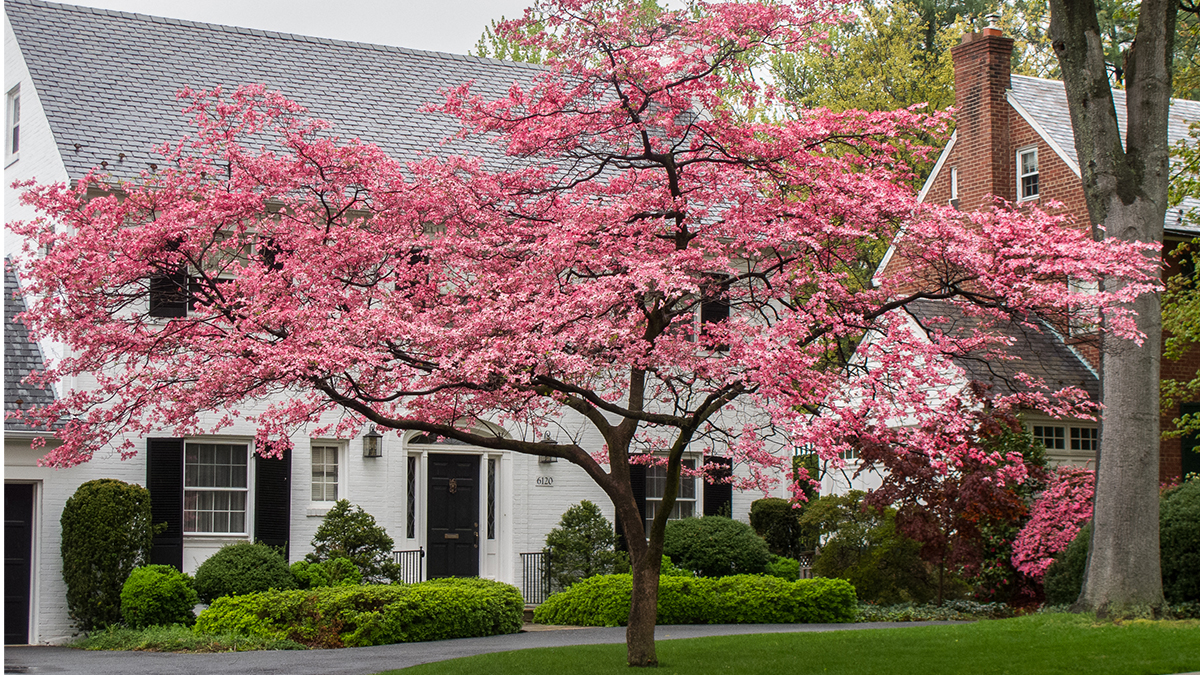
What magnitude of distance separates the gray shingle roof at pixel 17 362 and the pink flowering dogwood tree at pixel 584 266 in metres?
4.82

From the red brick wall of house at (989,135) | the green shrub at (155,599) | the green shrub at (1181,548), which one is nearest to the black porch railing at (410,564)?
the green shrub at (155,599)

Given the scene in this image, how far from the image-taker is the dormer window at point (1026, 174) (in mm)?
24375

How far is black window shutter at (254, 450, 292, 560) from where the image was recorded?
1739 cm

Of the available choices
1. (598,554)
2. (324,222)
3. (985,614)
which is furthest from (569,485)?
(324,222)

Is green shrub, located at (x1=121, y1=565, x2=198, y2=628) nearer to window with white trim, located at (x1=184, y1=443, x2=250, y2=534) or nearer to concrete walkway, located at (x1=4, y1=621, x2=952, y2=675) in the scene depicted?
concrete walkway, located at (x1=4, y1=621, x2=952, y2=675)

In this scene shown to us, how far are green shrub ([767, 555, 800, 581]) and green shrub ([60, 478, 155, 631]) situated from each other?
9.51m

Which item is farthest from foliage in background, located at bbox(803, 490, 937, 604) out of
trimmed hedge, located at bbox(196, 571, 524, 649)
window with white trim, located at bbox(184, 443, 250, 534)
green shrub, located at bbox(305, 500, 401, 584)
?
window with white trim, located at bbox(184, 443, 250, 534)

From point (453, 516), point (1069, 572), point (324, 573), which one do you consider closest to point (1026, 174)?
point (1069, 572)

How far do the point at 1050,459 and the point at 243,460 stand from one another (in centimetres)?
1416

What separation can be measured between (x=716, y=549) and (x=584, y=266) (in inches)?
350

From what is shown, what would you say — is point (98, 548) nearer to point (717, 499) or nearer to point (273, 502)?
point (273, 502)

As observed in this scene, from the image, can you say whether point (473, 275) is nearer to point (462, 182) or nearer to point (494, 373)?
point (462, 182)

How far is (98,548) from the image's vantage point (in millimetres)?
15883

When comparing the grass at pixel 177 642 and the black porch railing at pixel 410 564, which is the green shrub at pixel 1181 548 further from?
the grass at pixel 177 642
